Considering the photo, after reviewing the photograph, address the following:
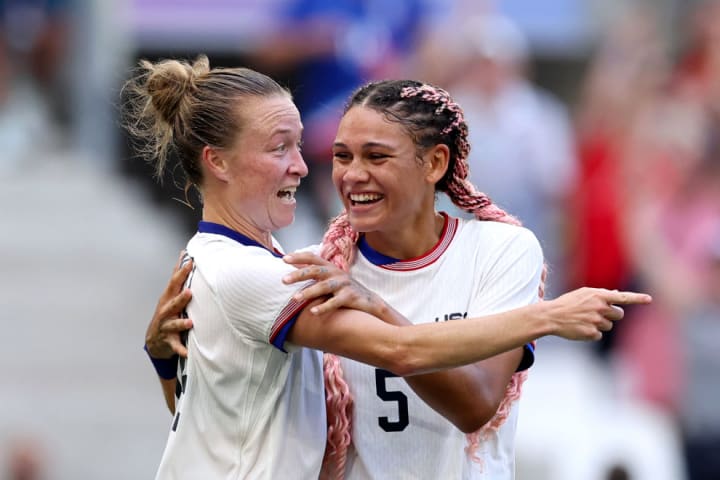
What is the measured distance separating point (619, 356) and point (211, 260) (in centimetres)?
568

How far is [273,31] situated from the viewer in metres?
8.80

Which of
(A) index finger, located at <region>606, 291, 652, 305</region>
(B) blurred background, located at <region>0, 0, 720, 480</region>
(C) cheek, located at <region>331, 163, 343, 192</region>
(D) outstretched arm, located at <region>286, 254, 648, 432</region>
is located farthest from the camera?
(B) blurred background, located at <region>0, 0, 720, 480</region>

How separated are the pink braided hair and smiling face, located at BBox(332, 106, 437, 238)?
49 millimetres

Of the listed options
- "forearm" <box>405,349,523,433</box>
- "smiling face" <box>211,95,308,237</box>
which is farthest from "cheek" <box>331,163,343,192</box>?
"forearm" <box>405,349,523,433</box>

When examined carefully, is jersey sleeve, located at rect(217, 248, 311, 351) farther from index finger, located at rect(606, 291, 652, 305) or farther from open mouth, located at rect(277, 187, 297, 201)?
index finger, located at rect(606, 291, 652, 305)

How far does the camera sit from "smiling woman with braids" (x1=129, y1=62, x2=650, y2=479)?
3467 mm

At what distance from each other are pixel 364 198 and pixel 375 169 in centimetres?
9

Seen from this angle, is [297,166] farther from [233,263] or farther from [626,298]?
[626,298]

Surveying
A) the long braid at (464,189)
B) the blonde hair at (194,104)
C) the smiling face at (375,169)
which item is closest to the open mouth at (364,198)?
the smiling face at (375,169)

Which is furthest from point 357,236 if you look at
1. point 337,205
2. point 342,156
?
point 337,205

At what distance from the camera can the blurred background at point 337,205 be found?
819cm

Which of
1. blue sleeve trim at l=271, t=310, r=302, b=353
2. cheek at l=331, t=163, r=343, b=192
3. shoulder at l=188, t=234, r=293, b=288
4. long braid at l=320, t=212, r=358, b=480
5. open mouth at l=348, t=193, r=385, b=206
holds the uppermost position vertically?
cheek at l=331, t=163, r=343, b=192

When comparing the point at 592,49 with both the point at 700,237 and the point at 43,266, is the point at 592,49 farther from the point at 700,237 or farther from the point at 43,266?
the point at 43,266

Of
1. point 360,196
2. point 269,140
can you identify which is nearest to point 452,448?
point 360,196
